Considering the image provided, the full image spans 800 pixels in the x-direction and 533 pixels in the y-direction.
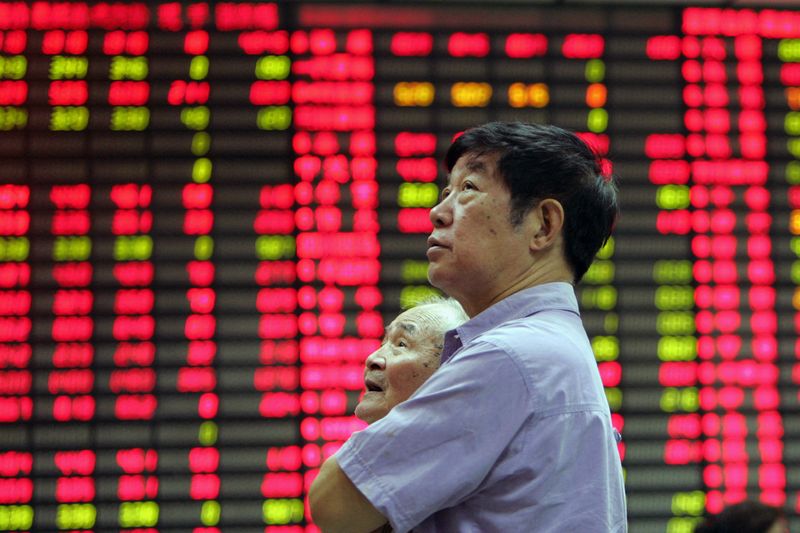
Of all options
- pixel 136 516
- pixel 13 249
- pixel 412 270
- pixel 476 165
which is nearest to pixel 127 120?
pixel 13 249

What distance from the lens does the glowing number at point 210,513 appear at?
11.1ft

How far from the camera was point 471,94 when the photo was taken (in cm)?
361

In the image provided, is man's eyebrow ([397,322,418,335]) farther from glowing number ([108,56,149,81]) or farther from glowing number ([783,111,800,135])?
glowing number ([783,111,800,135])

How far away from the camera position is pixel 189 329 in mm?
3439

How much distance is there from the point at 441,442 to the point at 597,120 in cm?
275

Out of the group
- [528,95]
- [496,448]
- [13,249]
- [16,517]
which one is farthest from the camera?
[528,95]

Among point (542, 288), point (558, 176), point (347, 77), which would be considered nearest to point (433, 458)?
point (542, 288)

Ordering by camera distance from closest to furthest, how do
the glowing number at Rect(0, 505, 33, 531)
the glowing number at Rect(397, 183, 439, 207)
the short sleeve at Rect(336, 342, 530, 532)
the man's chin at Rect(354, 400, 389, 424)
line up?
the short sleeve at Rect(336, 342, 530, 532) < the man's chin at Rect(354, 400, 389, 424) < the glowing number at Rect(0, 505, 33, 531) < the glowing number at Rect(397, 183, 439, 207)

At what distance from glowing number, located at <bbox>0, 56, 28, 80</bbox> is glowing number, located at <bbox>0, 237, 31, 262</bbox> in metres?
0.53

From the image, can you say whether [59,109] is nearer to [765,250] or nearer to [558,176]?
[765,250]

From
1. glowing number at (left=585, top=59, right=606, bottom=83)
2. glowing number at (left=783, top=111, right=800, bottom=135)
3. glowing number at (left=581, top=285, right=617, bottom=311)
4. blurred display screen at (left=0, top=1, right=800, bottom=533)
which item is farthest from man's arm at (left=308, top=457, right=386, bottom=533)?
glowing number at (left=783, top=111, right=800, bottom=135)

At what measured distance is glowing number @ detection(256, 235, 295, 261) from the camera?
11.4ft

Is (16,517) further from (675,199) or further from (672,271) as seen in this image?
(675,199)

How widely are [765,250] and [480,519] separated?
2.82m
